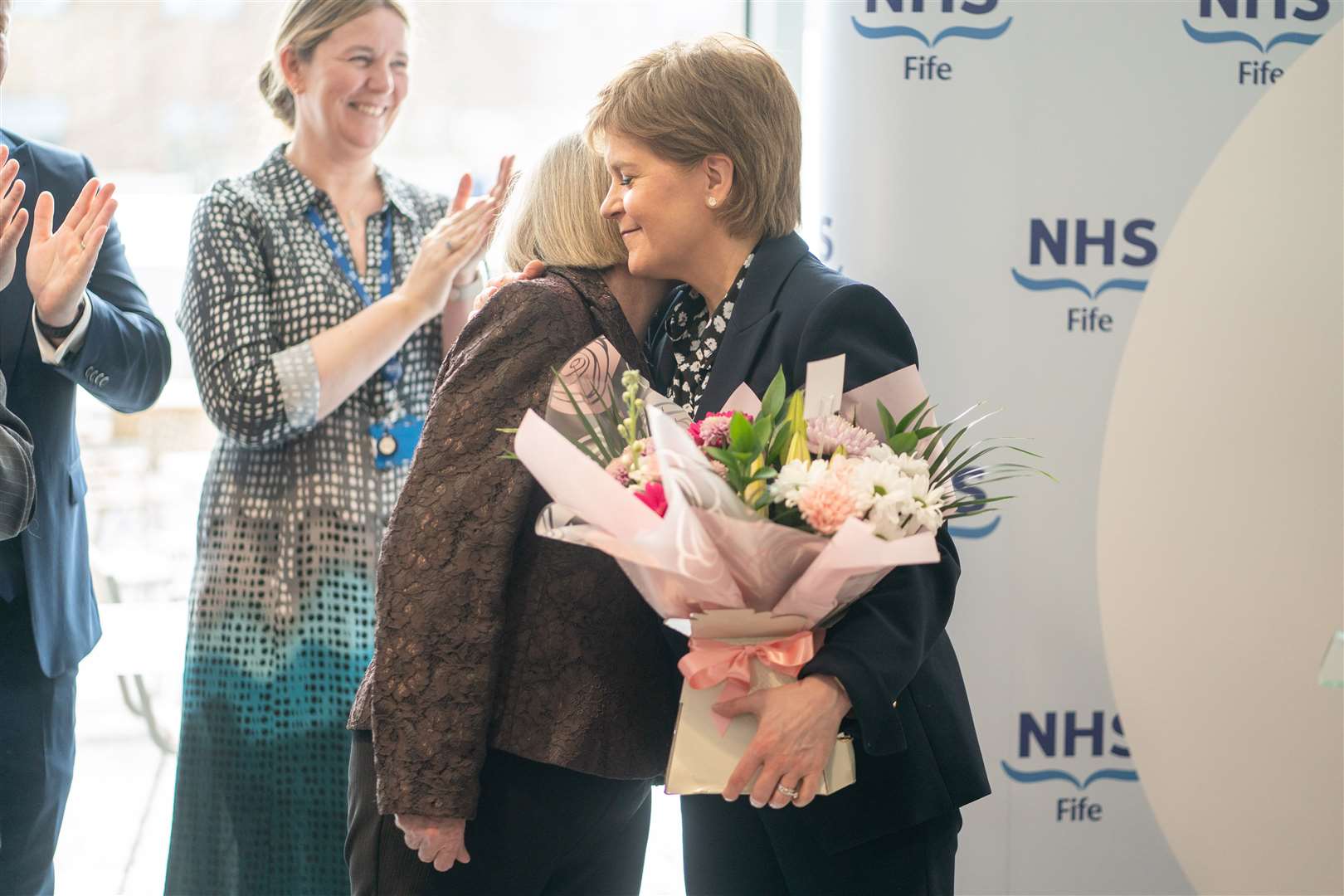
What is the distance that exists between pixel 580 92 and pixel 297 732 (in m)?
1.77

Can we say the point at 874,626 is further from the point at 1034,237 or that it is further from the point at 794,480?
the point at 1034,237

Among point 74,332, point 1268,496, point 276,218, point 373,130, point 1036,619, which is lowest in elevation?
point 1036,619

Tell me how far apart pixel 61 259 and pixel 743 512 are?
1414 millimetres

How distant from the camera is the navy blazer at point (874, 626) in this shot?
53.5 inches

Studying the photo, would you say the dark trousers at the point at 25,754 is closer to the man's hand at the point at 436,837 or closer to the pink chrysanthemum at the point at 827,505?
the man's hand at the point at 436,837

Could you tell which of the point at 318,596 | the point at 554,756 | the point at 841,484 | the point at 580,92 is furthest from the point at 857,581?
the point at 580,92

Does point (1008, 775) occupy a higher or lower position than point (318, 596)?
lower

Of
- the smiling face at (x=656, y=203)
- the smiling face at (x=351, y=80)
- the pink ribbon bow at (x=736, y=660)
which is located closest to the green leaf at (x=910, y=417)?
the pink ribbon bow at (x=736, y=660)

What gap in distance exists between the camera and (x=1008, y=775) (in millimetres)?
2523

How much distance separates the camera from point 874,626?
1361 mm

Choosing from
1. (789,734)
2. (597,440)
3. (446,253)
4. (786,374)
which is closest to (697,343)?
(786,374)

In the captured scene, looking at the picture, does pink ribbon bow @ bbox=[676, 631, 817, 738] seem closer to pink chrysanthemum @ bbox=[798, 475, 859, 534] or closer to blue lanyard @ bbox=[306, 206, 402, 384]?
pink chrysanthemum @ bbox=[798, 475, 859, 534]

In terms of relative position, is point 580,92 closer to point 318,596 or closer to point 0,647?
point 318,596

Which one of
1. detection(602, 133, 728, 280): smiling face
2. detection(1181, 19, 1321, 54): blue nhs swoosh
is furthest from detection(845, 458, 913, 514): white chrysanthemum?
detection(1181, 19, 1321, 54): blue nhs swoosh
